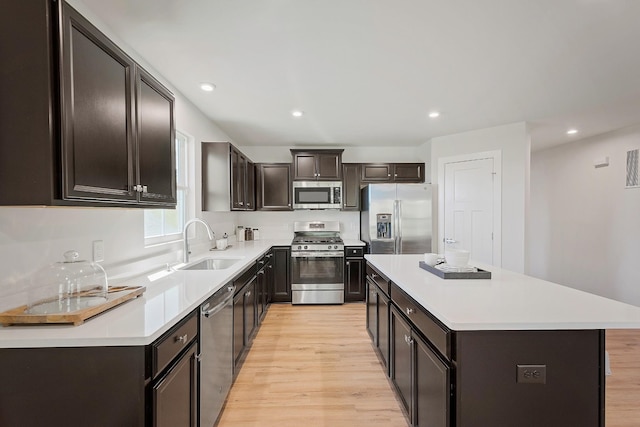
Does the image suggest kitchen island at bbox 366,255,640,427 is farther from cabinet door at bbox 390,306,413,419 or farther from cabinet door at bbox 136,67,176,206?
cabinet door at bbox 136,67,176,206

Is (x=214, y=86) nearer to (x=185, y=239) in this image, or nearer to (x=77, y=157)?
(x=185, y=239)

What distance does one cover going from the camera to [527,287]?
1.60 meters

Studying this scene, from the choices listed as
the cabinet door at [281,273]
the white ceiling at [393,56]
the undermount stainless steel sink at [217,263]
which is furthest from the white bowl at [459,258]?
the cabinet door at [281,273]

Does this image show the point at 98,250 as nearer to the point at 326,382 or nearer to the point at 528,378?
the point at 326,382

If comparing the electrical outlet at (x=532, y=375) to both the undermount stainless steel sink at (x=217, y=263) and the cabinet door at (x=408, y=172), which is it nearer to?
the undermount stainless steel sink at (x=217, y=263)

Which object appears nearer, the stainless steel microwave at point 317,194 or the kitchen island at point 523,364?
the kitchen island at point 523,364

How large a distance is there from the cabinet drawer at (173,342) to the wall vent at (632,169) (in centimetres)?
547

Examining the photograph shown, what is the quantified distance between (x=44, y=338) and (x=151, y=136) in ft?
3.56

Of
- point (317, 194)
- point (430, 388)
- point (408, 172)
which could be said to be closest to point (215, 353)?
point (430, 388)

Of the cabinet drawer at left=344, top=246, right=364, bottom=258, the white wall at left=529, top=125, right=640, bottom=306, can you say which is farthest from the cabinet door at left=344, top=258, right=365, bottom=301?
the white wall at left=529, top=125, right=640, bottom=306

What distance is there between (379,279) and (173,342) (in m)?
1.58

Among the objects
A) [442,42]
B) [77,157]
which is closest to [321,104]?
[442,42]

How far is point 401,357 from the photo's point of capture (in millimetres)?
1800

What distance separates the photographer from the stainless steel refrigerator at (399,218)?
13.2 ft
